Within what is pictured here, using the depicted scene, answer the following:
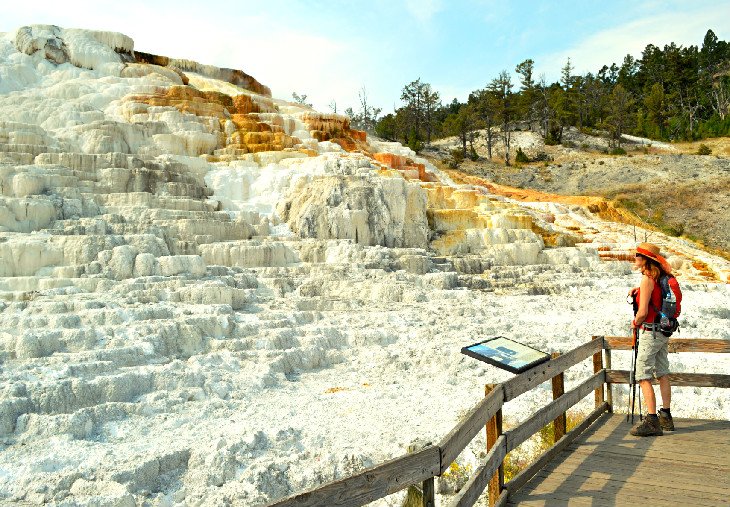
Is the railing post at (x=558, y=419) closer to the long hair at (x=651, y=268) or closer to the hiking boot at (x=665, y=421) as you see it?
the hiking boot at (x=665, y=421)

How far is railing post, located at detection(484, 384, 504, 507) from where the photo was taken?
3.77 meters

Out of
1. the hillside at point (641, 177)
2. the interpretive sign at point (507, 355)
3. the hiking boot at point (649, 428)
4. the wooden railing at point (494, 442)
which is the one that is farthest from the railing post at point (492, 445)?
the hillside at point (641, 177)

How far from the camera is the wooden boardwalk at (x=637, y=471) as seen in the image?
3650mm

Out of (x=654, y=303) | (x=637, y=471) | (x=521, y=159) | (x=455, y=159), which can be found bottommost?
(x=637, y=471)

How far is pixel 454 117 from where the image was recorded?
5166 cm

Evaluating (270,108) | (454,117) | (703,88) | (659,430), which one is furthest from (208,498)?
(703,88)

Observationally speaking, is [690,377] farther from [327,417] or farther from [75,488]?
[75,488]

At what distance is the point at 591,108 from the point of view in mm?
53781

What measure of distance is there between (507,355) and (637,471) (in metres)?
1.22

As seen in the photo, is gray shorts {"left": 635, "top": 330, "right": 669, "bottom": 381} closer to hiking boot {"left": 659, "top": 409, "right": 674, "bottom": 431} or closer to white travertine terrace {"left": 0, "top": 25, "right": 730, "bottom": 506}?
hiking boot {"left": 659, "top": 409, "right": 674, "bottom": 431}

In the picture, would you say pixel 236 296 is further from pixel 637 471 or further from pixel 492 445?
Answer: pixel 637 471

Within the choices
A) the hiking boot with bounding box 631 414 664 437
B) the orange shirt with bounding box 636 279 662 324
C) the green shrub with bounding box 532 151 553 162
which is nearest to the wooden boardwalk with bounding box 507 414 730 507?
the hiking boot with bounding box 631 414 664 437

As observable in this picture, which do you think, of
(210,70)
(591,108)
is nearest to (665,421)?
(210,70)

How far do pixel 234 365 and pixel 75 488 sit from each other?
10.4ft
